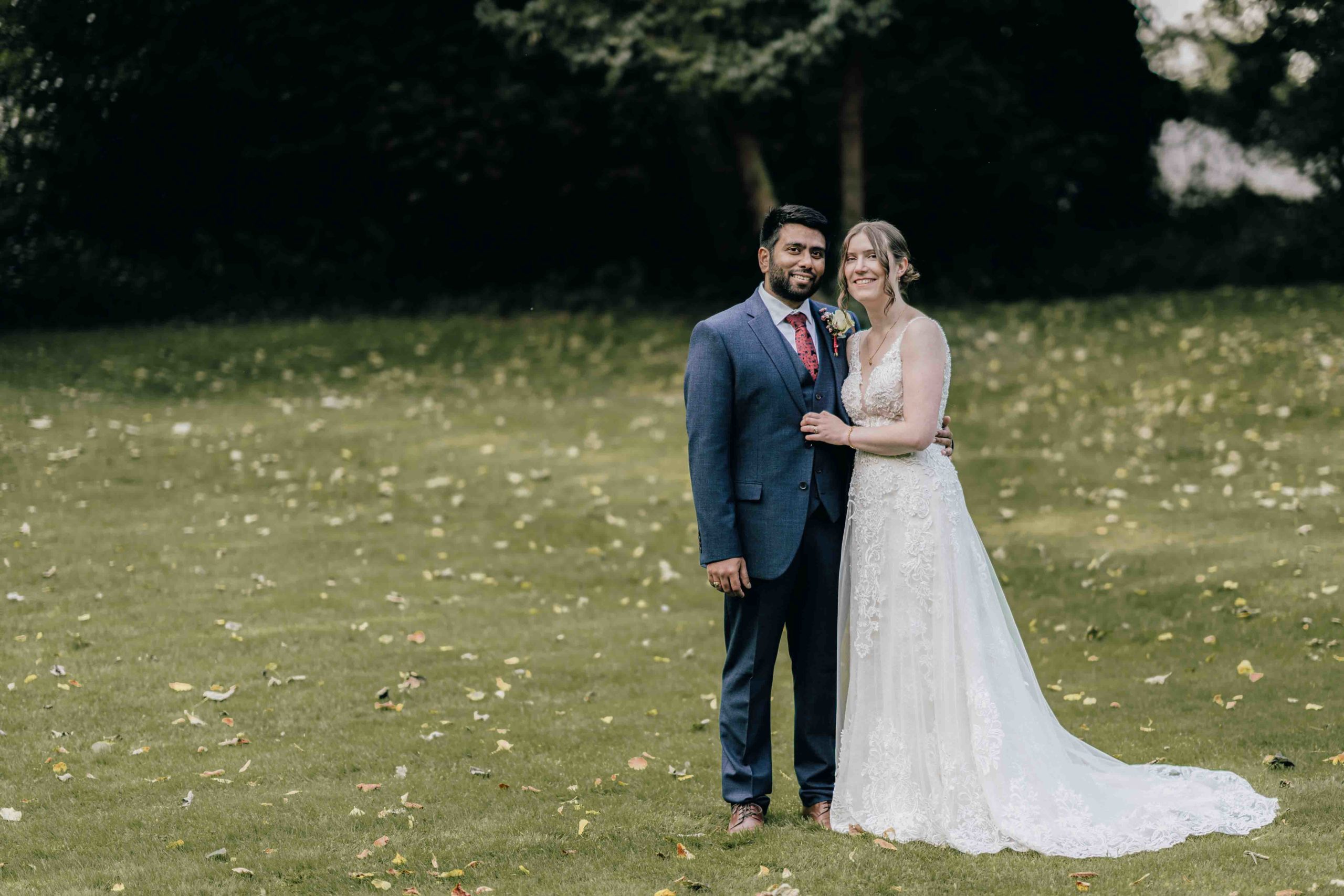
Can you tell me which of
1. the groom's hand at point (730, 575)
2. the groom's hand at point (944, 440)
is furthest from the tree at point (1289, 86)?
the groom's hand at point (730, 575)

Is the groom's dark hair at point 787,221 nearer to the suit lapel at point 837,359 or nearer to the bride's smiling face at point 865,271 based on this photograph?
the bride's smiling face at point 865,271

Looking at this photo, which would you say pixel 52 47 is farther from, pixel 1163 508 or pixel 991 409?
pixel 1163 508

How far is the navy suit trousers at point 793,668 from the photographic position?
5086mm

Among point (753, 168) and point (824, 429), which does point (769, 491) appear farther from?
point (753, 168)

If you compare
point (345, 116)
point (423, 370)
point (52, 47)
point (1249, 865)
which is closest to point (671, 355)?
point (423, 370)

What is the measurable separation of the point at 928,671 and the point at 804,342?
1345 millimetres

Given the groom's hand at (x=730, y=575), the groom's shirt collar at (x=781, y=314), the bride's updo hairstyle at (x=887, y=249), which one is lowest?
the groom's hand at (x=730, y=575)

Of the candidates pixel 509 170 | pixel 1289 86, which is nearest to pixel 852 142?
pixel 509 170

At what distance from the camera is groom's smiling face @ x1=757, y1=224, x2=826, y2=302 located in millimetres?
4930

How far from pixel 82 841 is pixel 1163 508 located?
29.7 feet

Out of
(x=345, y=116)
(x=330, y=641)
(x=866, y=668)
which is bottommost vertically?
(x=330, y=641)

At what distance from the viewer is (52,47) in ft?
69.9

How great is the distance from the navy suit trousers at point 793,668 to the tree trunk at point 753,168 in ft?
55.9

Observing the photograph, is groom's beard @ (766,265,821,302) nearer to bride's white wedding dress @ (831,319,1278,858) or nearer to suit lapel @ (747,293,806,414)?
suit lapel @ (747,293,806,414)
